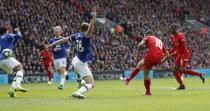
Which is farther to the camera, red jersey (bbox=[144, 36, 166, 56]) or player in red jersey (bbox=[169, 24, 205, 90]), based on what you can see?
player in red jersey (bbox=[169, 24, 205, 90])

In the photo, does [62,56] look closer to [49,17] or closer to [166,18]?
[49,17]

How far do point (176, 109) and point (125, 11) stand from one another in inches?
1500

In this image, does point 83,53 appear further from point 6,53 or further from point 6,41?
point 6,41

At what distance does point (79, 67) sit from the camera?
18516 mm

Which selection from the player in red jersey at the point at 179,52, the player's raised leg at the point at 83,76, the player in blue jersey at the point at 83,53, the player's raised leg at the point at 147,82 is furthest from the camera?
the player in red jersey at the point at 179,52

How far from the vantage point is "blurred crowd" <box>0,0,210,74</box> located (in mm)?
40531

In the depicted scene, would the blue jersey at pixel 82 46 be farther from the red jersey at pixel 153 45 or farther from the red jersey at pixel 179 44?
the red jersey at pixel 179 44

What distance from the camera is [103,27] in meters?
48.1

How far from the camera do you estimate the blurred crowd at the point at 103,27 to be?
4053cm

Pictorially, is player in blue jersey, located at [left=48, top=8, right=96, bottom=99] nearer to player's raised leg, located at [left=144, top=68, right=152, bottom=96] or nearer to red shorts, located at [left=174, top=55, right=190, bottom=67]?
player's raised leg, located at [left=144, top=68, right=152, bottom=96]

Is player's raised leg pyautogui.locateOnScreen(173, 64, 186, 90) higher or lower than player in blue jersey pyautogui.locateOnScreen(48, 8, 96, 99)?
lower

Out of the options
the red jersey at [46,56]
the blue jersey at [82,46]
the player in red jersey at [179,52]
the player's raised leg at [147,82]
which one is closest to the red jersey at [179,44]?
the player in red jersey at [179,52]

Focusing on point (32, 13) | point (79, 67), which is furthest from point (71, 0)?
point (79, 67)

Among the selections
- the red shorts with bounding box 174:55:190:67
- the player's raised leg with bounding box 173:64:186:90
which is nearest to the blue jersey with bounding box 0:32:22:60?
the player's raised leg with bounding box 173:64:186:90
